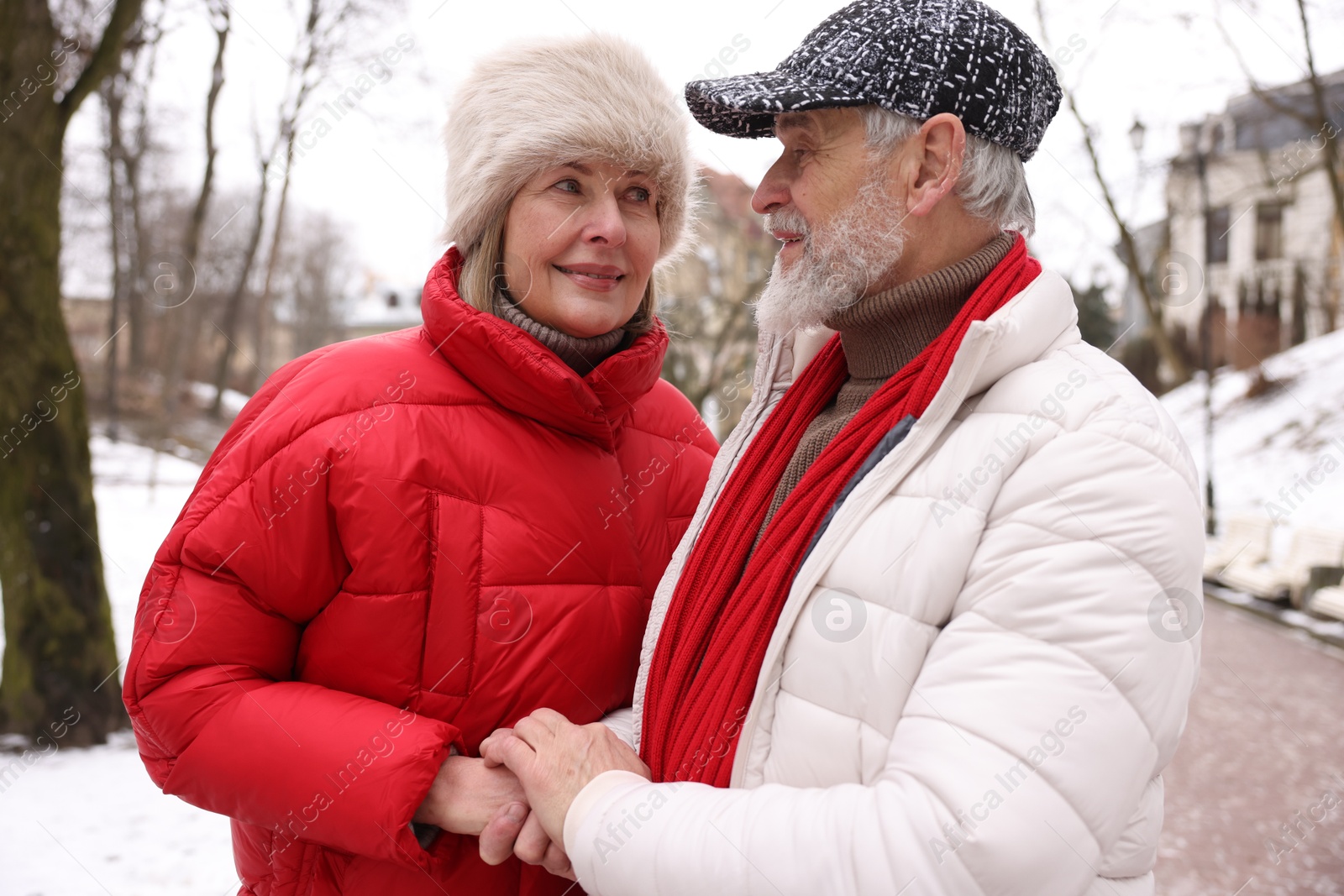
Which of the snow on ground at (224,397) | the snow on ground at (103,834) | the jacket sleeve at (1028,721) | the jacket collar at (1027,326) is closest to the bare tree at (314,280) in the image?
the snow on ground at (224,397)

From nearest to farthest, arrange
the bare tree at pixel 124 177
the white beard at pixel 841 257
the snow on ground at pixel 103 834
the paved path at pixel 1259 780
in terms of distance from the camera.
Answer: the white beard at pixel 841 257 < the snow on ground at pixel 103 834 < the paved path at pixel 1259 780 < the bare tree at pixel 124 177

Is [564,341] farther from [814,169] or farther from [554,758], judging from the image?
[554,758]

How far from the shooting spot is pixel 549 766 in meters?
1.62

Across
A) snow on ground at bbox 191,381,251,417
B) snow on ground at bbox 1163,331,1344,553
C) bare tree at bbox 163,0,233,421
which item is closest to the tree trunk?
bare tree at bbox 163,0,233,421

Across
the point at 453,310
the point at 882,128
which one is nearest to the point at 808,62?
the point at 882,128

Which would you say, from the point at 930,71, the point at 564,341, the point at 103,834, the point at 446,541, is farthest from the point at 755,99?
the point at 103,834

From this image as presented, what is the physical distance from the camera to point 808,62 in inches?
73.5

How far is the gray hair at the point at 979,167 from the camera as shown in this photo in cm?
179

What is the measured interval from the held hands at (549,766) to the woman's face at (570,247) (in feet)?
2.81

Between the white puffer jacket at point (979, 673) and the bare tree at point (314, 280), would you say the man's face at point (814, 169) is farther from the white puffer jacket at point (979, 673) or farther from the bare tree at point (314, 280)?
the bare tree at point (314, 280)

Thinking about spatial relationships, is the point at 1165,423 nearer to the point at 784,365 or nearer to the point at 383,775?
the point at 784,365

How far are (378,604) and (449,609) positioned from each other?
13 centimetres

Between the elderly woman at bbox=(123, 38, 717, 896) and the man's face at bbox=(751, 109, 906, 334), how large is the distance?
33 centimetres

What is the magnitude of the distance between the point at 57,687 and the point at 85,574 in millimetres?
632
